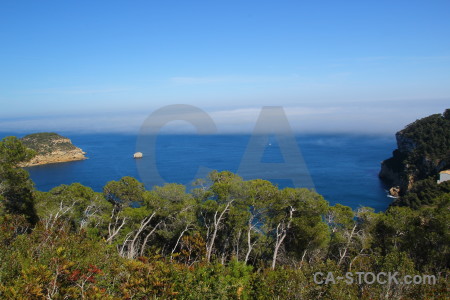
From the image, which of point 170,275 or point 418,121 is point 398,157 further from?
point 170,275

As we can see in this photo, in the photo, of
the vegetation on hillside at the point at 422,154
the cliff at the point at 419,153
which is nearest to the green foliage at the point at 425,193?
the vegetation on hillside at the point at 422,154

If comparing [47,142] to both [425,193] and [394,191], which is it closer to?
[394,191]

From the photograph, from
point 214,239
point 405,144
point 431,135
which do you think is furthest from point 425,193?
point 214,239

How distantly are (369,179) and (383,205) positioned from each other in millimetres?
12515

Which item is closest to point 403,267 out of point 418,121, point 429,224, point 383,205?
point 429,224

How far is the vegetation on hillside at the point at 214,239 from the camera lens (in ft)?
15.9

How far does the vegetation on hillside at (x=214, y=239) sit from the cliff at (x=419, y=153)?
37.2 metres

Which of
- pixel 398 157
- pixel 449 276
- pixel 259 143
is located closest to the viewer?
pixel 449 276

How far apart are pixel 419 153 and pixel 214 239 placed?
4331 centimetres

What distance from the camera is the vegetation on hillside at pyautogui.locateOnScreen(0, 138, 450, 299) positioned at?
4.83 m

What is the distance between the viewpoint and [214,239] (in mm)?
11688

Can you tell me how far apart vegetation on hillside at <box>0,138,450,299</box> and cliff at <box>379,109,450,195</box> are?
3720 centimetres

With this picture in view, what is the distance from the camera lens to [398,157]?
50.6 meters

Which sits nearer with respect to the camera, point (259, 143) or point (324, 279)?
point (324, 279)
